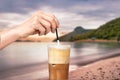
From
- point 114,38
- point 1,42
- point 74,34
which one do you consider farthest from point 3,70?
point 1,42

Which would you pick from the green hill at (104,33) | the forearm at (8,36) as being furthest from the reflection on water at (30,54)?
the forearm at (8,36)

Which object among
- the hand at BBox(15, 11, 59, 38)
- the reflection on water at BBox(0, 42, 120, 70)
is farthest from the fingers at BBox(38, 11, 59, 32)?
the reflection on water at BBox(0, 42, 120, 70)

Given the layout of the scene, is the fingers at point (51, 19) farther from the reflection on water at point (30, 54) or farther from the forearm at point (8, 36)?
the reflection on water at point (30, 54)

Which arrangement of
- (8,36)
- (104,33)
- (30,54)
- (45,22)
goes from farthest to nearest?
(30,54) → (104,33) → (8,36) → (45,22)

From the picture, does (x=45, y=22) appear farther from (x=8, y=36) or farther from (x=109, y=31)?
(x=109, y=31)

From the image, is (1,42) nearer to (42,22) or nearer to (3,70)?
(42,22)

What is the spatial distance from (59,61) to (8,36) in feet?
0.72

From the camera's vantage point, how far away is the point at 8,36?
1.48 meters

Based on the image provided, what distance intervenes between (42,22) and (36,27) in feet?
0.13

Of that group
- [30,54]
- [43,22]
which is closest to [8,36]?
[43,22]

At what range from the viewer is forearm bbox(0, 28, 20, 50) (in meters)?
1.46

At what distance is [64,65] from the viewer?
1409 mm

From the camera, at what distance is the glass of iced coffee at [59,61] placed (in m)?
1.39

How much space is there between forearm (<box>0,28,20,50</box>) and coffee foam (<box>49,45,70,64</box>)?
151mm
